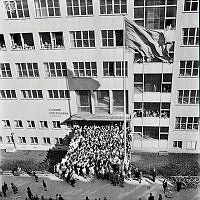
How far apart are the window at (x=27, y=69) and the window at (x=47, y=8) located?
248 inches

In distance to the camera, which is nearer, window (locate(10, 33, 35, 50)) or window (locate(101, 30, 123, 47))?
window (locate(101, 30, 123, 47))

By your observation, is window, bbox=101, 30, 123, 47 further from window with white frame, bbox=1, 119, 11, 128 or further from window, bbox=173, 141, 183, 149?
window with white frame, bbox=1, 119, 11, 128

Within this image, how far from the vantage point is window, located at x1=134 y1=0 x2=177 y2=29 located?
3219 cm

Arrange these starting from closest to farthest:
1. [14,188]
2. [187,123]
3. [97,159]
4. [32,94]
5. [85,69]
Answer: [14,188]
[97,159]
[85,69]
[187,123]
[32,94]

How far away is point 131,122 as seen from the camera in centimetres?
3869

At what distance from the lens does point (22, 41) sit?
117 feet

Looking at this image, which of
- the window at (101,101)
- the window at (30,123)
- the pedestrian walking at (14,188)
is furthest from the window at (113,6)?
the pedestrian walking at (14,188)

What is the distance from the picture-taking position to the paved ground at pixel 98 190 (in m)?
29.3

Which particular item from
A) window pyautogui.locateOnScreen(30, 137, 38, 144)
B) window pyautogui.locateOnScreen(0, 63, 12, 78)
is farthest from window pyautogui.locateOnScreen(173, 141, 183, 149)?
window pyautogui.locateOnScreen(0, 63, 12, 78)

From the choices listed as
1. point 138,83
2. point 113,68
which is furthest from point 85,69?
point 138,83

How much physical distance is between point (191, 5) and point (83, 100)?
16911 mm

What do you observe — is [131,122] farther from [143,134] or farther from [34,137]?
[34,137]

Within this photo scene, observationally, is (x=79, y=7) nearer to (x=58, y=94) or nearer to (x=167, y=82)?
(x=58, y=94)

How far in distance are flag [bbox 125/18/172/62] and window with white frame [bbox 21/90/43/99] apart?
15.6 meters
